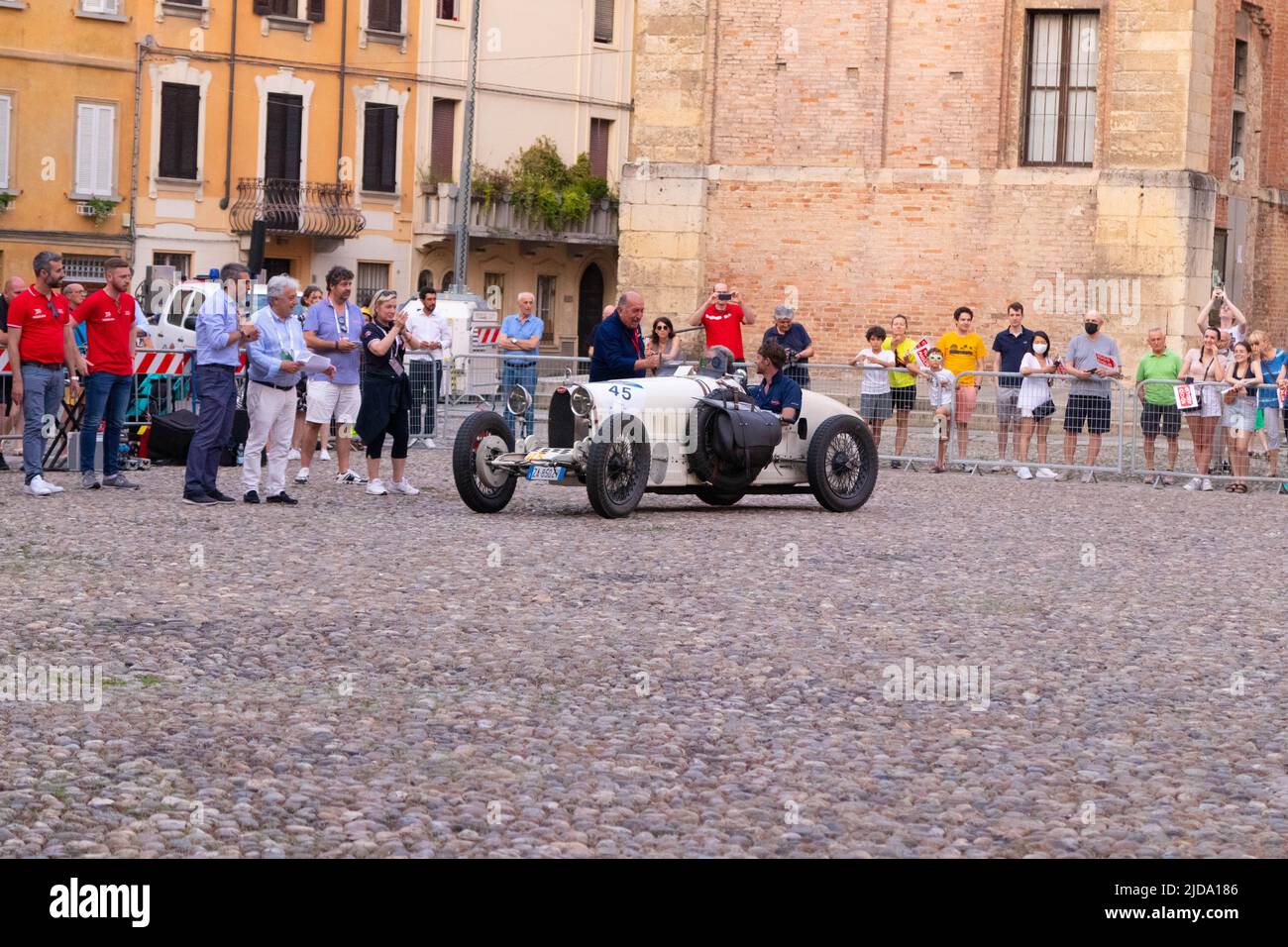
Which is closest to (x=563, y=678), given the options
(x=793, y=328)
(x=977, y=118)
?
(x=793, y=328)

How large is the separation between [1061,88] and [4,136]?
24.2 m

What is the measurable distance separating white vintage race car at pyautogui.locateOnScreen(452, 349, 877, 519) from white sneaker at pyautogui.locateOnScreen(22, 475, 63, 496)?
3215 millimetres

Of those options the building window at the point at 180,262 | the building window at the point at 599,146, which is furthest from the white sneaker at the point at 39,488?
the building window at the point at 599,146

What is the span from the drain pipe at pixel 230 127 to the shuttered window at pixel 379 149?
12.7 ft

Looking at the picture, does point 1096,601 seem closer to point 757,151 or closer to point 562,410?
point 562,410

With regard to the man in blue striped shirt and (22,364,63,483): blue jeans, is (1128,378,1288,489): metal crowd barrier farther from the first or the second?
(22,364,63,483): blue jeans

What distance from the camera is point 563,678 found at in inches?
348

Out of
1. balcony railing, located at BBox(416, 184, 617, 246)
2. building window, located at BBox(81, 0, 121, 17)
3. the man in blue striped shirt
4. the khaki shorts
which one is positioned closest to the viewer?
the khaki shorts

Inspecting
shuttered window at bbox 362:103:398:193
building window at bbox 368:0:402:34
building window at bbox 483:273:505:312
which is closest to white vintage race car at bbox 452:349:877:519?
shuttered window at bbox 362:103:398:193

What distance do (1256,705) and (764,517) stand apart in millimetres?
8254

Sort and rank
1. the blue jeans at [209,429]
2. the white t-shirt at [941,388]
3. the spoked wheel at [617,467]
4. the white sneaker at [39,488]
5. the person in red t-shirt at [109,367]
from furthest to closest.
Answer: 1. the white t-shirt at [941,388]
2. the person in red t-shirt at [109,367]
3. the white sneaker at [39,488]
4. the blue jeans at [209,429]
5. the spoked wheel at [617,467]

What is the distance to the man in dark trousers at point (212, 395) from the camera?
16.4 meters

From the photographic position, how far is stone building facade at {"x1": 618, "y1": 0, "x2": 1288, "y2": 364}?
99.3 feet

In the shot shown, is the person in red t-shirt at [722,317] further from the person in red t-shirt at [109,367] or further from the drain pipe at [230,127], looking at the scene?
the drain pipe at [230,127]
